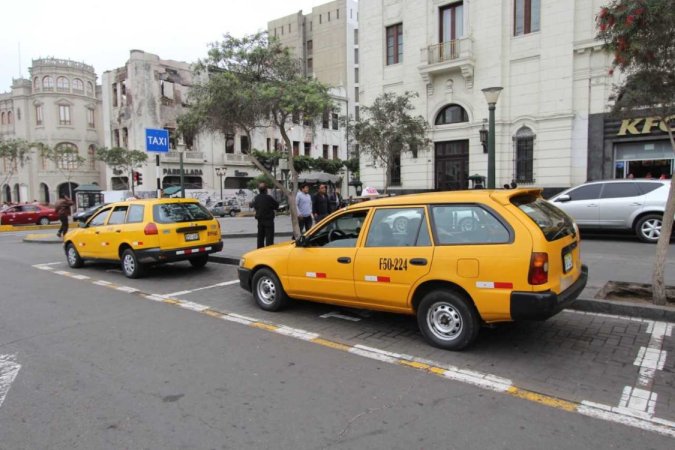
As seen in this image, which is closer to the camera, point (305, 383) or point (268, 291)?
point (305, 383)

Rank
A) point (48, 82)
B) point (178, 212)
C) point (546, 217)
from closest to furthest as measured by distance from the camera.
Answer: point (546, 217) → point (178, 212) → point (48, 82)

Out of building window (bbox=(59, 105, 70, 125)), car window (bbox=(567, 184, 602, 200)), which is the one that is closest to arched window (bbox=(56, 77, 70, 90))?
building window (bbox=(59, 105, 70, 125))

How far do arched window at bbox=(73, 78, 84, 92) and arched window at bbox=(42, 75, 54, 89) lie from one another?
2032 mm

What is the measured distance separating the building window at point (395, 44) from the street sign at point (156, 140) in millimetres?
12988

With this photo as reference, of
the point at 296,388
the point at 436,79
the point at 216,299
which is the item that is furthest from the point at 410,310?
the point at 436,79

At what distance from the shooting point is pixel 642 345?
4.98m

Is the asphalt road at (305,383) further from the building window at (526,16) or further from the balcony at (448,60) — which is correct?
the building window at (526,16)

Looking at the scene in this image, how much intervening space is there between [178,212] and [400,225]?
588 centimetres

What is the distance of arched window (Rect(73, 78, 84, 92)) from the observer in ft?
168

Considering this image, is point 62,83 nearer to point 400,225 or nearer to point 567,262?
point 400,225

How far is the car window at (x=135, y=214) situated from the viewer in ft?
31.2

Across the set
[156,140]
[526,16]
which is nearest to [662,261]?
[156,140]

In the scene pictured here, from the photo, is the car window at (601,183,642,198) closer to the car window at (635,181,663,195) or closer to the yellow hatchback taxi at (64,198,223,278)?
the car window at (635,181,663,195)

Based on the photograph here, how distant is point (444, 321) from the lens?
5008 millimetres
